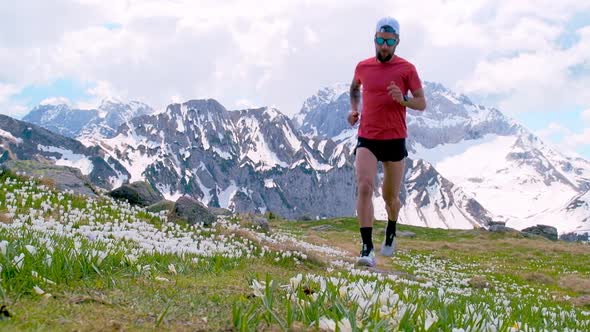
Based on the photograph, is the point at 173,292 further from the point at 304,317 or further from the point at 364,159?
the point at 364,159

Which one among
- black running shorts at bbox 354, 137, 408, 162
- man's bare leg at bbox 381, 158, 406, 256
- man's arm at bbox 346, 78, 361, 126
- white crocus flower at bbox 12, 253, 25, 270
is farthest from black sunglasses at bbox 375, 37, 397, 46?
white crocus flower at bbox 12, 253, 25, 270

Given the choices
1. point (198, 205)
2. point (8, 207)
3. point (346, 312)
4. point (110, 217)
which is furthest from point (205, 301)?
point (198, 205)

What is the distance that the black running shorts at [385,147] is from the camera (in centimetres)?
1100

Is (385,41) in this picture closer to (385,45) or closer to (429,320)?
(385,45)

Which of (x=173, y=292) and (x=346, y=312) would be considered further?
(x=173, y=292)

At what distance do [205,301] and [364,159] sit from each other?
696cm

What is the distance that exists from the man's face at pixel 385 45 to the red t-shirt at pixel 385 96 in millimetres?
163

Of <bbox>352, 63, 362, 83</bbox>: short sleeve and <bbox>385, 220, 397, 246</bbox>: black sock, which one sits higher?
<bbox>352, 63, 362, 83</bbox>: short sleeve

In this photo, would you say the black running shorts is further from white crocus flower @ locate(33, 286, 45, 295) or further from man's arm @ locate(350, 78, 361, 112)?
white crocus flower @ locate(33, 286, 45, 295)

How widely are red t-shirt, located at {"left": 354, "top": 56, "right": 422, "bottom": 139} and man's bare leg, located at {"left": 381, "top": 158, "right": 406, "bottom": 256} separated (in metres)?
0.77

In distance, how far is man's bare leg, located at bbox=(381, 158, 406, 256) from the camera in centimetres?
1144

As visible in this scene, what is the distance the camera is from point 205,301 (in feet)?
14.4

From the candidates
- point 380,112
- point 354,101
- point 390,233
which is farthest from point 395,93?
point 390,233

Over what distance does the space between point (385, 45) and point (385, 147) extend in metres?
2.03
